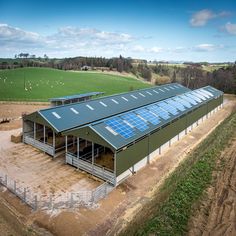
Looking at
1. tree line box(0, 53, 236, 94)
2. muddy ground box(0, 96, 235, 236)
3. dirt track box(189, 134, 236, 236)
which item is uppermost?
tree line box(0, 53, 236, 94)

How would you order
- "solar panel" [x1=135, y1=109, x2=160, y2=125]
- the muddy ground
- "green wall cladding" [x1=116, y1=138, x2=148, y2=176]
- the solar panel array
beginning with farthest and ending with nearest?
"solar panel" [x1=135, y1=109, x2=160, y2=125] < the solar panel array < "green wall cladding" [x1=116, y1=138, x2=148, y2=176] < the muddy ground

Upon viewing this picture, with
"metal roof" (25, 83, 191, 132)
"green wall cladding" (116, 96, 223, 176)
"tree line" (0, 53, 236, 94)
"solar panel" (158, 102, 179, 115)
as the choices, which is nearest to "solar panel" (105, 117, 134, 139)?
Result: "green wall cladding" (116, 96, 223, 176)

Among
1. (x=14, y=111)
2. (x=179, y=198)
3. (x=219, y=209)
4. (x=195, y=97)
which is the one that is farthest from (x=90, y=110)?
(x=14, y=111)

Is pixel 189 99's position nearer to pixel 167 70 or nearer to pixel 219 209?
pixel 219 209

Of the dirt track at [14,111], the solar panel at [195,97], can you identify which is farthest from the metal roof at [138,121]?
the dirt track at [14,111]

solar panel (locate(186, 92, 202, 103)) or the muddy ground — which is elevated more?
solar panel (locate(186, 92, 202, 103))

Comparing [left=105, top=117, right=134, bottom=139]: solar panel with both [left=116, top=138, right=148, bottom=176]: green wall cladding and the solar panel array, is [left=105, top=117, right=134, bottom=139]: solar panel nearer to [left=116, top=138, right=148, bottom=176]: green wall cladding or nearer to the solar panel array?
the solar panel array
